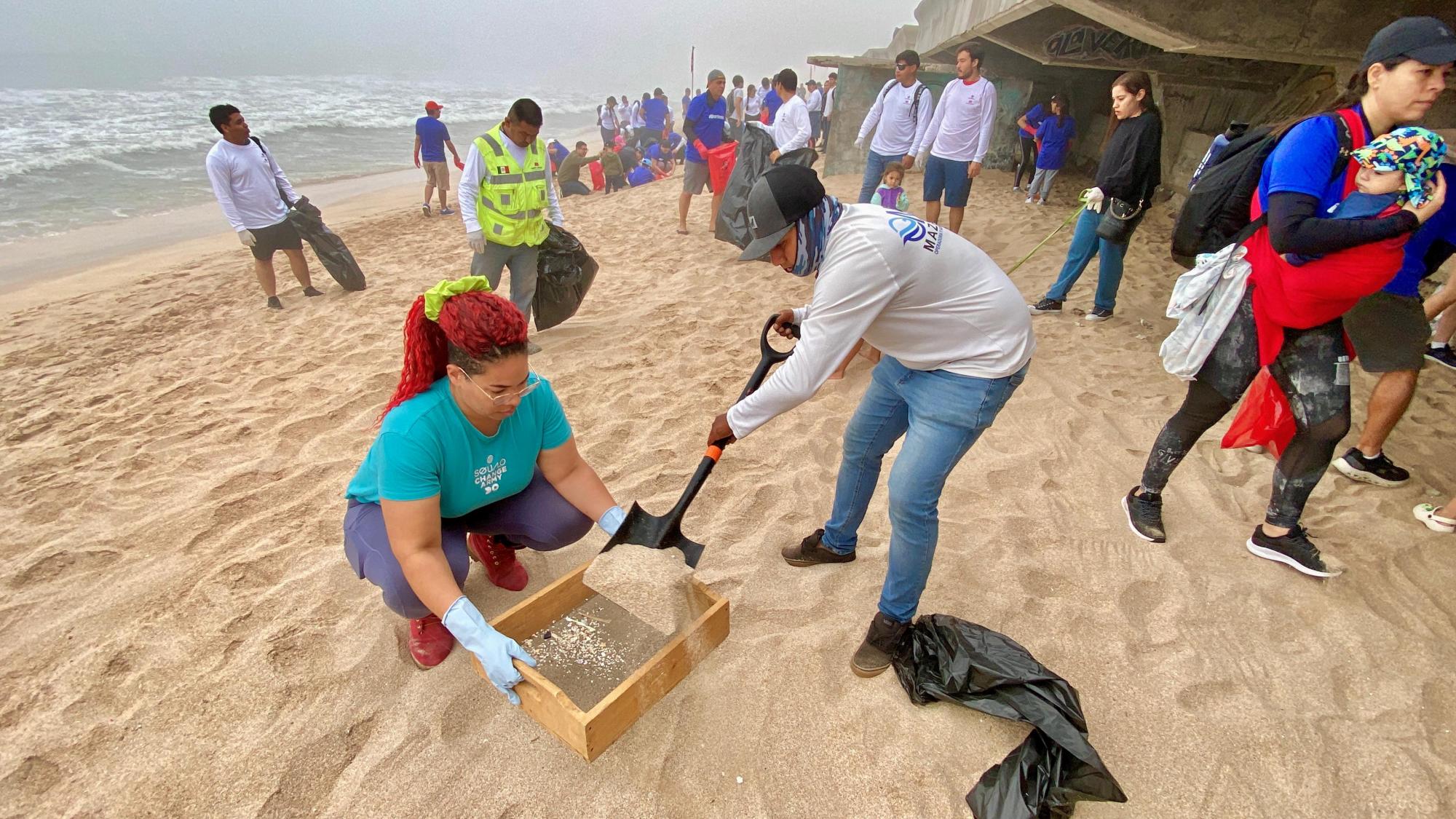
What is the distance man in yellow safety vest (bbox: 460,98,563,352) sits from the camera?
4.09 meters

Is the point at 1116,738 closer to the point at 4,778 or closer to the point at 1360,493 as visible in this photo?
the point at 1360,493

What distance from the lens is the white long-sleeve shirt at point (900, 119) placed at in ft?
19.8

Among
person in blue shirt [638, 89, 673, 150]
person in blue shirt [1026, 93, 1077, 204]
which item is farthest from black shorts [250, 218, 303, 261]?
person in blue shirt [638, 89, 673, 150]

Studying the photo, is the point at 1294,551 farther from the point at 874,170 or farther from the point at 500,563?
the point at 874,170

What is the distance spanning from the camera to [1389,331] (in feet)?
8.26

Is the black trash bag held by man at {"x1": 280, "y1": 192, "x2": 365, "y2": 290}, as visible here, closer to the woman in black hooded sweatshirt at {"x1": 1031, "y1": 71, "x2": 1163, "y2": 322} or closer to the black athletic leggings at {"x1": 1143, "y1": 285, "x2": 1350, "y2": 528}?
the woman in black hooded sweatshirt at {"x1": 1031, "y1": 71, "x2": 1163, "y2": 322}

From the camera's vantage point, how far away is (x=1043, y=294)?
5180mm

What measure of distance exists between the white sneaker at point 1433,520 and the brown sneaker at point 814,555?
232 centimetres

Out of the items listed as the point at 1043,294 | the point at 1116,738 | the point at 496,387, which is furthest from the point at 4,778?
the point at 1043,294

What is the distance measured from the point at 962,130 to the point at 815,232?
14.9 ft

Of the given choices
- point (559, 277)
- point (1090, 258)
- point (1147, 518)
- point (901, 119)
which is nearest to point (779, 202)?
point (1147, 518)

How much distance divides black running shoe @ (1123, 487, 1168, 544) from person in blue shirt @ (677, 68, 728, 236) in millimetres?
5132

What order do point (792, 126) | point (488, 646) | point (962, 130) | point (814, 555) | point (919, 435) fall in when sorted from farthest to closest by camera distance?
point (792, 126) < point (962, 130) < point (814, 555) < point (919, 435) < point (488, 646)

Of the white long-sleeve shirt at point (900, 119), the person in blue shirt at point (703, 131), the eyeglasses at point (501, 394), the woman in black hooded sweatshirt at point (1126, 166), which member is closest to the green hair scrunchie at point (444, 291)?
the eyeglasses at point (501, 394)
